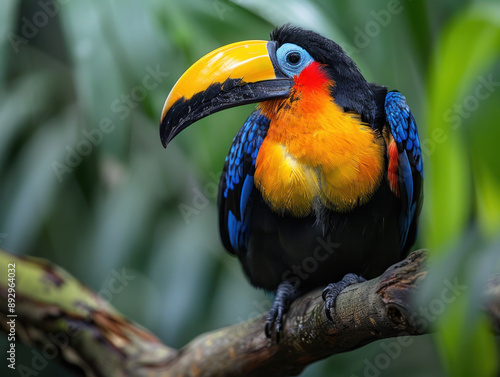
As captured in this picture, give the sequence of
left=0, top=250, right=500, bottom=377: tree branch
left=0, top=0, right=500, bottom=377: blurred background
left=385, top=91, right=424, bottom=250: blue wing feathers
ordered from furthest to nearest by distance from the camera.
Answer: left=385, top=91, right=424, bottom=250: blue wing feathers → left=0, top=0, right=500, bottom=377: blurred background → left=0, top=250, right=500, bottom=377: tree branch

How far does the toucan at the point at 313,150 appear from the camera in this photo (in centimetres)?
158

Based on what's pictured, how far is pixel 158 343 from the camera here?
81.0 inches

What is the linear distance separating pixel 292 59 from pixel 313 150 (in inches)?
11.0

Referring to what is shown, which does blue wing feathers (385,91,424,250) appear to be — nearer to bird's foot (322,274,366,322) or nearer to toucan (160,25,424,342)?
toucan (160,25,424,342)

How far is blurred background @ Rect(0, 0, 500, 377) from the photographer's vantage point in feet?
5.10

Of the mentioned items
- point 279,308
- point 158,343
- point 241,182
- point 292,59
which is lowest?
point 158,343

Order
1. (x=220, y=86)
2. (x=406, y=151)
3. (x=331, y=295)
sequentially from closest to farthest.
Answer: (x=331, y=295), (x=220, y=86), (x=406, y=151)

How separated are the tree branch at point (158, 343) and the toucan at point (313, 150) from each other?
0.23 feet

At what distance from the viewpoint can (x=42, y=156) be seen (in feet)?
9.03

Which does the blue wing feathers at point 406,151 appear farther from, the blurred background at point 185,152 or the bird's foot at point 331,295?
the bird's foot at point 331,295

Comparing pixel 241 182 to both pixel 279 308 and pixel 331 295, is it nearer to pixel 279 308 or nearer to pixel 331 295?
pixel 279 308

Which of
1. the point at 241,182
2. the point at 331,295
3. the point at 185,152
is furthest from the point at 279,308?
the point at 185,152

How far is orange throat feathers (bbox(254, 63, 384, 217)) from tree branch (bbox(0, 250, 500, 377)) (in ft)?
0.93

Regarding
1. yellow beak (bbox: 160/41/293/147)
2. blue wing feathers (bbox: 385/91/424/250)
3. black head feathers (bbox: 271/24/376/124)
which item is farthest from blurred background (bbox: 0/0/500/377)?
yellow beak (bbox: 160/41/293/147)
